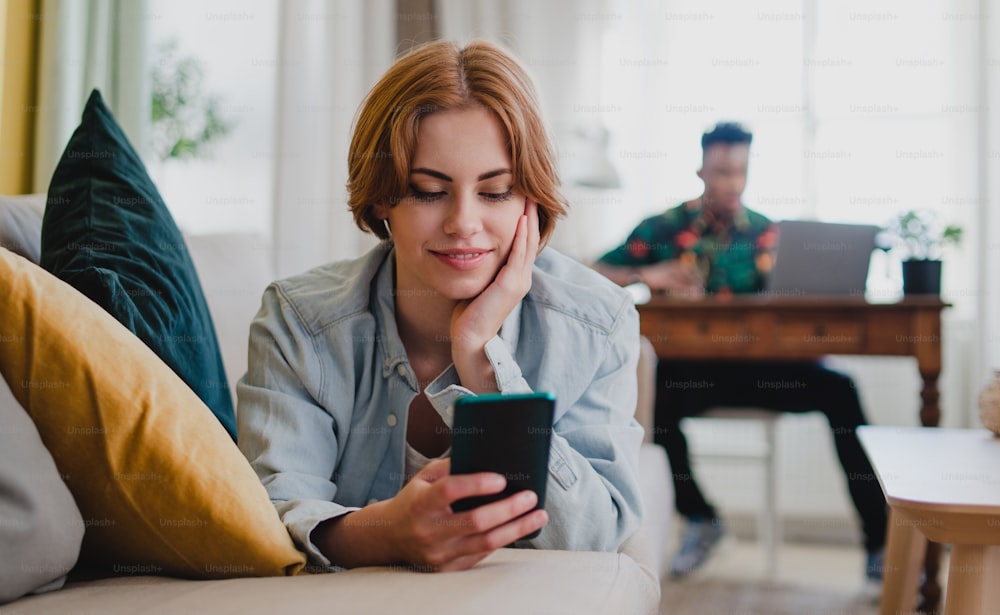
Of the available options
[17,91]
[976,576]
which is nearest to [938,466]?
[976,576]

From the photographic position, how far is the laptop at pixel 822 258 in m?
2.69

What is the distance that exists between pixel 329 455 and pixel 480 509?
0.34 meters

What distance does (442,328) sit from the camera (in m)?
1.31

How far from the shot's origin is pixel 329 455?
1178 millimetres

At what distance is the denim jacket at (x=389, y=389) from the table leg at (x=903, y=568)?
69cm

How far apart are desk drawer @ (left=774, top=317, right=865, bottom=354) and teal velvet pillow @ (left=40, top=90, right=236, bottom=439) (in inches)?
66.9

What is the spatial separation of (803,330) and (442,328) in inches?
60.2

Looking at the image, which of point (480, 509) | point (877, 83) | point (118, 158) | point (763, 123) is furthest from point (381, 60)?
point (480, 509)

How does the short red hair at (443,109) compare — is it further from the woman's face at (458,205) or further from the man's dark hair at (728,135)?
the man's dark hair at (728,135)

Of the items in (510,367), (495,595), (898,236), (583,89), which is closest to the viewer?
(495,595)

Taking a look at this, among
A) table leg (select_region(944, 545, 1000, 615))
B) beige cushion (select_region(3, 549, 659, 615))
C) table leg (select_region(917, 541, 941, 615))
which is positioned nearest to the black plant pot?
table leg (select_region(917, 541, 941, 615))

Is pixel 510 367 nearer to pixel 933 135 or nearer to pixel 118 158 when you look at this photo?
pixel 118 158

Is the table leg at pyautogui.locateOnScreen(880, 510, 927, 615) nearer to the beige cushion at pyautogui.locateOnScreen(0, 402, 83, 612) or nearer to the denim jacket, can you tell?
the denim jacket

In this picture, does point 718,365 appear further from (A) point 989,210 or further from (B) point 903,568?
(B) point 903,568
